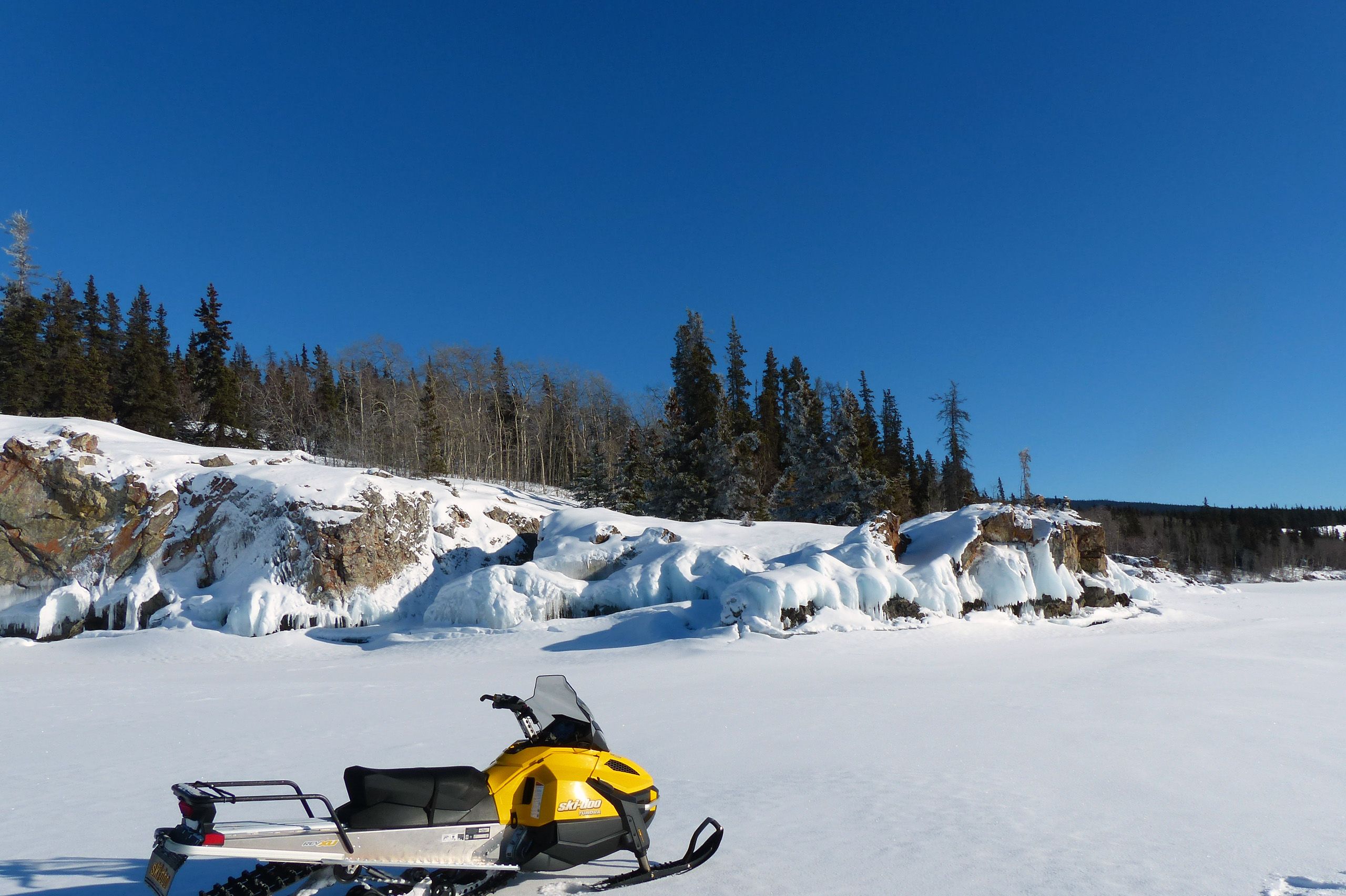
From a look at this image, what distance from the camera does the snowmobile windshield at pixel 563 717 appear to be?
3650 mm

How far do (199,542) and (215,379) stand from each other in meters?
28.7

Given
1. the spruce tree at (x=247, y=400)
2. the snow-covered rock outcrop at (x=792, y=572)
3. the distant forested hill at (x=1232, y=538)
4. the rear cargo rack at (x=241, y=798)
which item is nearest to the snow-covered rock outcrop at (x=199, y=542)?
the snow-covered rock outcrop at (x=792, y=572)

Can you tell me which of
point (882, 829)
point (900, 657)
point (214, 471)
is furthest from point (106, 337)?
point (882, 829)

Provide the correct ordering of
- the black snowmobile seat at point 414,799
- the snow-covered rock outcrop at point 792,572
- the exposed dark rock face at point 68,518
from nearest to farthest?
the black snowmobile seat at point 414,799
the snow-covered rock outcrop at point 792,572
the exposed dark rock face at point 68,518

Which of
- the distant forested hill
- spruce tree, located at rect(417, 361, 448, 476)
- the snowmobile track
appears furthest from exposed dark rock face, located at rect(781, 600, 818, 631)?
the distant forested hill

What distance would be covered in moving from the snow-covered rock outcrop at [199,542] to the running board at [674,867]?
630 inches

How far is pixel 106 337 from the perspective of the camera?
4738cm

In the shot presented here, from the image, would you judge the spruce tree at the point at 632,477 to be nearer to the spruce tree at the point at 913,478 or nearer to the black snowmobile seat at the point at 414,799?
the spruce tree at the point at 913,478

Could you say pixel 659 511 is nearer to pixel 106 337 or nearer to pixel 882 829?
pixel 882 829

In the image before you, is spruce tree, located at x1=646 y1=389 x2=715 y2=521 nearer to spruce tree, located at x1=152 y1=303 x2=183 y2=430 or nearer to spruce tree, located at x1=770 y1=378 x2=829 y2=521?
spruce tree, located at x1=770 y1=378 x2=829 y2=521

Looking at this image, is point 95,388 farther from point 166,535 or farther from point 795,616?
point 795,616

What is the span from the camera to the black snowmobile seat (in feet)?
9.65

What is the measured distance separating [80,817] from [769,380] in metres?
47.6

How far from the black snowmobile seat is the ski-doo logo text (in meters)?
0.34
